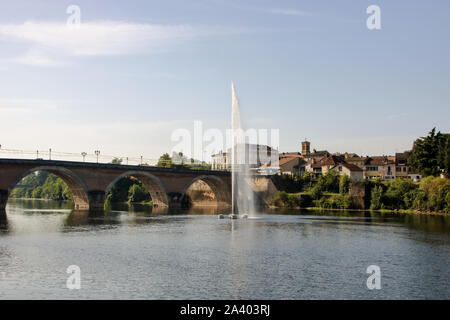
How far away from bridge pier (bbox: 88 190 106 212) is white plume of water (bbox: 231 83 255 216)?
22426mm

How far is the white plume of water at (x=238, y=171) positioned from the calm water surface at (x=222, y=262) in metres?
13.0

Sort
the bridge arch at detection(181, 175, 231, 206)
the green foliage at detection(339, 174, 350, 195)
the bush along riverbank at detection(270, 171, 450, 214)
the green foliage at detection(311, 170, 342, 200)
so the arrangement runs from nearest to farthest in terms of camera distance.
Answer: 1. the bush along riverbank at detection(270, 171, 450, 214)
2. the green foliage at detection(339, 174, 350, 195)
3. the green foliage at detection(311, 170, 342, 200)
4. the bridge arch at detection(181, 175, 231, 206)

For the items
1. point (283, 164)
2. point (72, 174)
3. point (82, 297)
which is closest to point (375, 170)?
point (283, 164)

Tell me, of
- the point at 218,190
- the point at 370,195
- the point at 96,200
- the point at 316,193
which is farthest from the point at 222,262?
the point at 218,190

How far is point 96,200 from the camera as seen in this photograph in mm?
86688

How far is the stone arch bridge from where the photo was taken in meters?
74.8

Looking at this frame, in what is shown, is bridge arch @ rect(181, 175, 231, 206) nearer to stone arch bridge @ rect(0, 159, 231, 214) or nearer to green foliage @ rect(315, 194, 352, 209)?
stone arch bridge @ rect(0, 159, 231, 214)

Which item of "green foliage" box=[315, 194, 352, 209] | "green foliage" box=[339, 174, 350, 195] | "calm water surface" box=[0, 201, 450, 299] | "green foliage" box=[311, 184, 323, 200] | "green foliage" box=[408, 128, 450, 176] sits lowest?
"calm water surface" box=[0, 201, 450, 299]

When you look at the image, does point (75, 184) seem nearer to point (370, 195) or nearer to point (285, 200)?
→ point (285, 200)

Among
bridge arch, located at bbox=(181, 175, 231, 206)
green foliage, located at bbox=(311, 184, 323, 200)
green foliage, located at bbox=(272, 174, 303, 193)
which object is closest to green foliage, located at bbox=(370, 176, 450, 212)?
green foliage, located at bbox=(311, 184, 323, 200)

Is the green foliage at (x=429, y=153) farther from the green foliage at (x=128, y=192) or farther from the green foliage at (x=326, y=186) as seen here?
the green foliage at (x=128, y=192)

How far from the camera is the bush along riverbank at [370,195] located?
274 feet

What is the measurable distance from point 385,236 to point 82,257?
29052 mm
